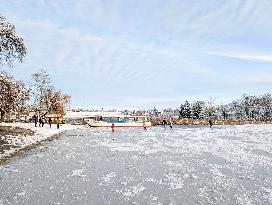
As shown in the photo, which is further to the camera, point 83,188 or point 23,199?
point 83,188

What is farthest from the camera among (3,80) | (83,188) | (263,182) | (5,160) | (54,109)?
(54,109)

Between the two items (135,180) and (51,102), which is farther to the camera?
(51,102)

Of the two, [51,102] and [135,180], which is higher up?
[51,102]

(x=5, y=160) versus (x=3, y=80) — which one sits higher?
(x=3, y=80)

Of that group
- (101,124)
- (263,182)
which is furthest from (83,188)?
(101,124)

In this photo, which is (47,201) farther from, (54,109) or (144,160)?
(54,109)

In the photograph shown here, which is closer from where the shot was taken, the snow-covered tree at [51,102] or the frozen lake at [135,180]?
the frozen lake at [135,180]

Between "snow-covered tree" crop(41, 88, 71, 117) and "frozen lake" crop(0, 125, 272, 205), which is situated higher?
"snow-covered tree" crop(41, 88, 71, 117)

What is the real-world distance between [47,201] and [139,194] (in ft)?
12.8

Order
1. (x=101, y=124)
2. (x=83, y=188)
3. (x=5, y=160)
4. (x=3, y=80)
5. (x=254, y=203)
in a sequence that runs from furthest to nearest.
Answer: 1. (x=101, y=124)
2. (x=3, y=80)
3. (x=5, y=160)
4. (x=83, y=188)
5. (x=254, y=203)

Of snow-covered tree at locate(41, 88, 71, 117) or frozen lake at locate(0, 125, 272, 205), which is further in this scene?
snow-covered tree at locate(41, 88, 71, 117)

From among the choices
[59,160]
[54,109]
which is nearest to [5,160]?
[59,160]

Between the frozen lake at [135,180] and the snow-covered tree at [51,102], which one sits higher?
the snow-covered tree at [51,102]

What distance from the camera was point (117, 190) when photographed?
1739cm
